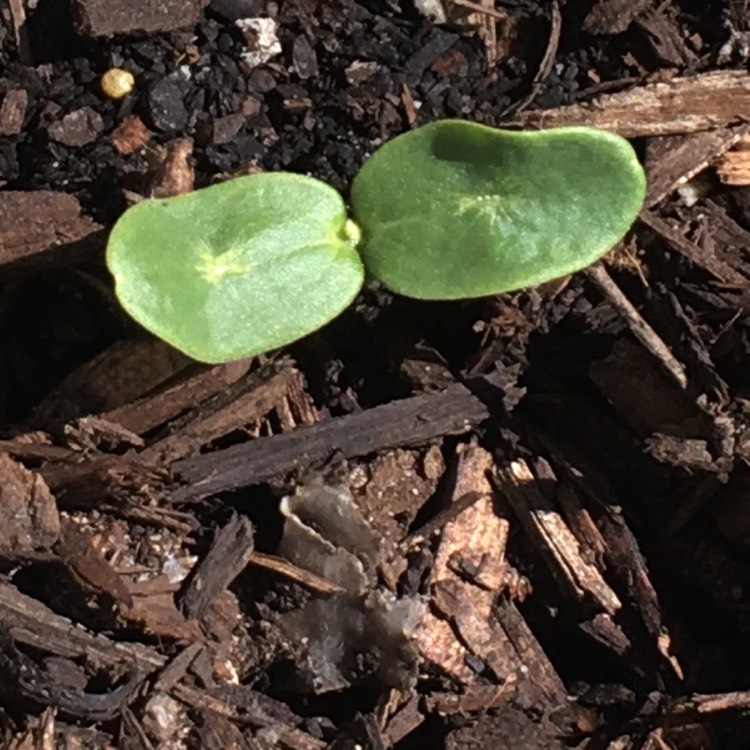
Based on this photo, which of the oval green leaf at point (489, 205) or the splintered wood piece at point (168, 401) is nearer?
the oval green leaf at point (489, 205)

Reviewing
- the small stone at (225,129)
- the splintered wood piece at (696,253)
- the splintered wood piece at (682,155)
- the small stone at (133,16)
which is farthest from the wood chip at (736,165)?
the small stone at (133,16)

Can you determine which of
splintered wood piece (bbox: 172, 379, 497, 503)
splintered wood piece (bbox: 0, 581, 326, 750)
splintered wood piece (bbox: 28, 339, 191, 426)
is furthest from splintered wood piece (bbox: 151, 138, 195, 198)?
splintered wood piece (bbox: 0, 581, 326, 750)

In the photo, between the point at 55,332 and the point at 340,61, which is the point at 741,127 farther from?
the point at 55,332

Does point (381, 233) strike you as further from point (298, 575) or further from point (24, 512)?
point (24, 512)

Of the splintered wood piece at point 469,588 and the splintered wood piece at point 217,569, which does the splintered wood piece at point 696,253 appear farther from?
the splintered wood piece at point 217,569

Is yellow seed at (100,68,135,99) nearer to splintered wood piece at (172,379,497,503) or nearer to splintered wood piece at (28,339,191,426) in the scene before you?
splintered wood piece at (28,339,191,426)

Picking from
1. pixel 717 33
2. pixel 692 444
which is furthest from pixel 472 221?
pixel 717 33
